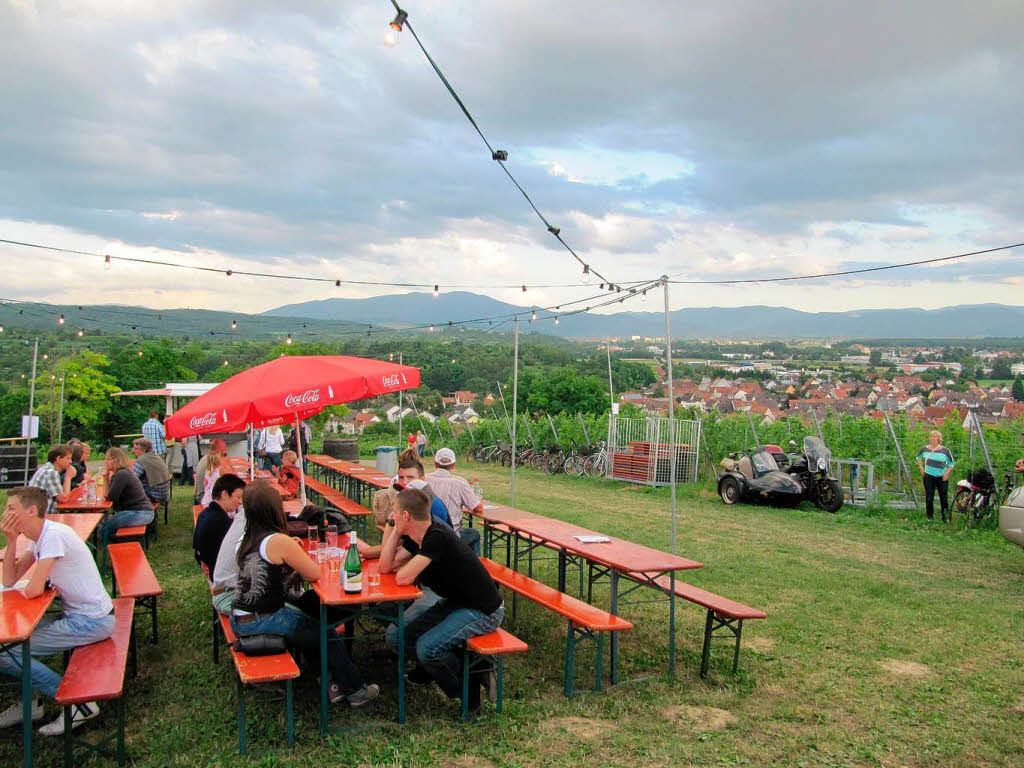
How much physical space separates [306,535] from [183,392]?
11435 mm

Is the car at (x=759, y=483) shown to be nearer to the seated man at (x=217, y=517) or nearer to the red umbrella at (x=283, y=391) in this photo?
the red umbrella at (x=283, y=391)

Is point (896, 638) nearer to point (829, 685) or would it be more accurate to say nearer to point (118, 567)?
point (829, 685)

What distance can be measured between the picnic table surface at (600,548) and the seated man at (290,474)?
10.7ft

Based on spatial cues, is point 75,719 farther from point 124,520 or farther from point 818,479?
point 818,479

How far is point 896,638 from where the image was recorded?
5.61m

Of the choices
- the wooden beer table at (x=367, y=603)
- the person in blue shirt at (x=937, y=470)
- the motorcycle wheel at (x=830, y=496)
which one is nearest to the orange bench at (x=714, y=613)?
the wooden beer table at (x=367, y=603)

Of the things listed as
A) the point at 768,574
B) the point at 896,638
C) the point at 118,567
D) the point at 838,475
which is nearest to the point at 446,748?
the point at 118,567

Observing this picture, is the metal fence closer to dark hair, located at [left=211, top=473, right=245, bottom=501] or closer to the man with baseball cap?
the man with baseball cap

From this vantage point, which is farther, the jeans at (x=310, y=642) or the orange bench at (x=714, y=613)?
→ the orange bench at (x=714, y=613)

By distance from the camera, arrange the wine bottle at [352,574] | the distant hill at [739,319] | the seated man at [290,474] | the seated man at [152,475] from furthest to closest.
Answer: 1. the distant hill at [739,319]
2. the seated man at [290,474]
3. the seated man at [152,475]
4. the wine bottle at [352,574]

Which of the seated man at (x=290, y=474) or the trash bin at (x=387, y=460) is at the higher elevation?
the seated man at (x=290, y=474)

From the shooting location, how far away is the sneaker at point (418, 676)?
172 inches

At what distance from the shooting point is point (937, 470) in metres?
10.6

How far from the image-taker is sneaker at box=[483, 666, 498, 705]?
421 cm
